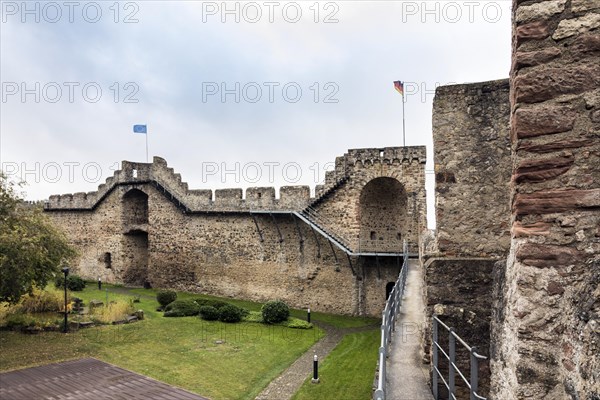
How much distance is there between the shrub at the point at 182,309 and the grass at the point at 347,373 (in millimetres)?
6773

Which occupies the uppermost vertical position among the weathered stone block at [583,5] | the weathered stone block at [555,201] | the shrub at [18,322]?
the weathered stone block at [583,5]

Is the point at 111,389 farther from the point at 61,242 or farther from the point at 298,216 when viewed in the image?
the point at 298,216

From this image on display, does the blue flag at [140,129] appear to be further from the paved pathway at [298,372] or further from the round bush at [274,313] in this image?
the paved pathway at [298,372]

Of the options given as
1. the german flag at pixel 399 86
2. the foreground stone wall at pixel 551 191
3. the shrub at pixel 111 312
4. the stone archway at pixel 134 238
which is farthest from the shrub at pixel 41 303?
the foreground stone wall at pixel 551 191

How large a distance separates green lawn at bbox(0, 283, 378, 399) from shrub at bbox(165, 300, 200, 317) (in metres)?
0.61

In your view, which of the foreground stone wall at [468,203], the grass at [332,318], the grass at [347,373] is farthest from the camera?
the grass at [332,318]

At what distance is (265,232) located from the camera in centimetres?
2169

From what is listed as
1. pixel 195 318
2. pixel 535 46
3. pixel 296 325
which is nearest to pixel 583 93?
pixel 535 46

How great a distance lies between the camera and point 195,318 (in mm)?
17766

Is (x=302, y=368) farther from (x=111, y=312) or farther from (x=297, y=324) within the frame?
(x=111, y=312)

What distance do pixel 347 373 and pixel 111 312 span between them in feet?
32.8

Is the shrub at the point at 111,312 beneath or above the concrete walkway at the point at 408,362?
beneath

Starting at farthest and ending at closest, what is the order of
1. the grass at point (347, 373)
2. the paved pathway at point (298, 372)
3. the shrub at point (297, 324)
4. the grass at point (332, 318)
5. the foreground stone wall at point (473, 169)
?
the grass at point (332, 318), the shrub at point (297, 324), the paved pathway at point (298, 372), the grass at point (347, 373), the foreground stone wall at point (473, 169)

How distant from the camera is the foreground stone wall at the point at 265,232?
19.0 meters
